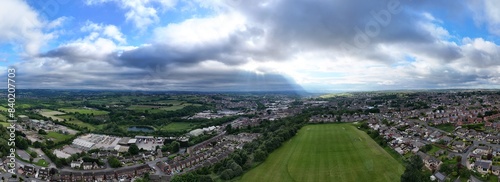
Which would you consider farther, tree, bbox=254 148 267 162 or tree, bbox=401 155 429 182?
tree, bbox=254 148 267 162

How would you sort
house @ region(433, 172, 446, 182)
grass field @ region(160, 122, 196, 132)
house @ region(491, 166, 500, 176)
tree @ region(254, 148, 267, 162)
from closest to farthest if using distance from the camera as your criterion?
house @ region(433, 172, 446, 182), house @ region(491, 166, 500, 176), tree @ region(254, 148, 267, 162), grass field @ region(160, 122, 196, 132)

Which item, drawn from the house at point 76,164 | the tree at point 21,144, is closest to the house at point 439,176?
the house at point 76,164

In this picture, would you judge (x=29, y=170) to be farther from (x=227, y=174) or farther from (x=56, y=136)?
(x=56, y=136)

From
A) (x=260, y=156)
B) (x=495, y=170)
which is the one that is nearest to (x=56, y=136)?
(x=260, y=156)

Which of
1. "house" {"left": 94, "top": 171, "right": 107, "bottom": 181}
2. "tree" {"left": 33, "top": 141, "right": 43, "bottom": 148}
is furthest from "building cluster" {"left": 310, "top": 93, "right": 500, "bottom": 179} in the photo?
"tree" {"left": 33, "top": 141, "right": 43, "bottom": 148}

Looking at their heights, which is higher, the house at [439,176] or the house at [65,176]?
the house at [439,176]

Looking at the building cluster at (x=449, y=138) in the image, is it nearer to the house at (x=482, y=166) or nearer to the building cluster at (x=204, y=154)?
the house at (x=482, y=166)

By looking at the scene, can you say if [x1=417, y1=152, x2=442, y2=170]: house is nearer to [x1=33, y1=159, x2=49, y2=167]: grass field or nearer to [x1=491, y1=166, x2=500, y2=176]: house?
[x1=491, y1=166, x2=500, y2=176]: house
